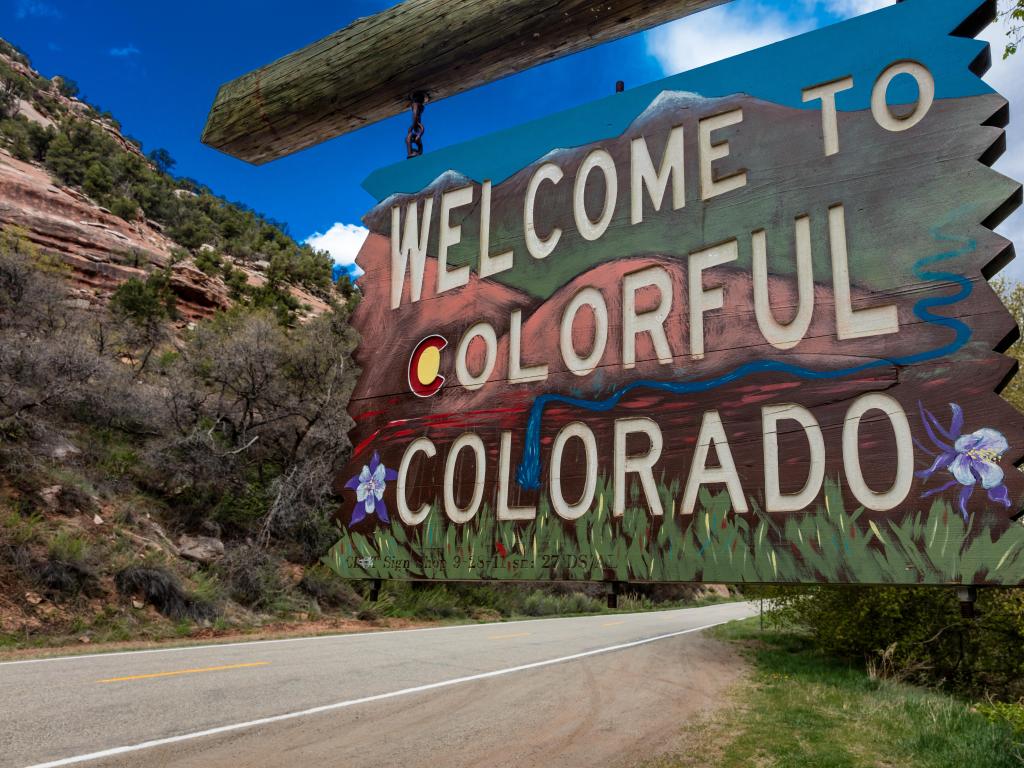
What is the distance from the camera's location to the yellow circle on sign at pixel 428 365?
154cm

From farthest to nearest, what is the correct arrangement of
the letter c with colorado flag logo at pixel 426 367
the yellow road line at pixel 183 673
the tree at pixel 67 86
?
the tree at pixel 67 86, the yellow road line at pixel 183 673, the letter c with colorado flag logo at pixel 426 367

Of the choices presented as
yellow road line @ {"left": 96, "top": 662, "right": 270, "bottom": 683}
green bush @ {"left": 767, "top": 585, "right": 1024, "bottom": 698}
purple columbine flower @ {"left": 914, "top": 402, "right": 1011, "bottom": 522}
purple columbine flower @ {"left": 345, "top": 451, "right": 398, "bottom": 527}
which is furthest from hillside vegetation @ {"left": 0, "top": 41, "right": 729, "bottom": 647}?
purple columbine flower @ {"left": 914, "top": 402, "right": 1011, "bottom": 522}

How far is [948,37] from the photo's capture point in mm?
1115

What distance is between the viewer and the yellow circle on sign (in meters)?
1.54

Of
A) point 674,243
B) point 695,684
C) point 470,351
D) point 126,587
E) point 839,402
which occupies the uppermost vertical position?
point 674,243

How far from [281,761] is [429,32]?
20.1ft

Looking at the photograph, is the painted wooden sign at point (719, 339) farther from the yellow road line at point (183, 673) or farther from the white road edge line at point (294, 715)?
the yellow road line at point (183, 673)

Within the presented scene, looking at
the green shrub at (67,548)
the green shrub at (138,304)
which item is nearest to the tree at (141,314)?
the green shrub at (138,304)

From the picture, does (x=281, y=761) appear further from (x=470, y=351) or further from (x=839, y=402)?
(x=839, y=402)

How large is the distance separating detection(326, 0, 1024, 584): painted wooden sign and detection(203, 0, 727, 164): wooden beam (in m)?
0.27

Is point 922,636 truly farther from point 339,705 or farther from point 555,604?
point 555,604

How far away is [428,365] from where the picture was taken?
1.55m

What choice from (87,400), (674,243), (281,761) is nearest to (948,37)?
(674,243)

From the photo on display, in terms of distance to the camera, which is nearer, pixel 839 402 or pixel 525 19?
pixel 839 402
